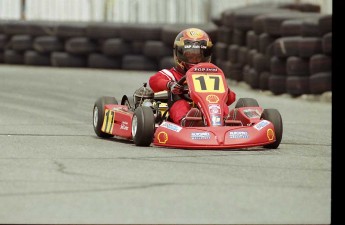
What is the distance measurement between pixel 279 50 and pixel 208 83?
650 centimetres

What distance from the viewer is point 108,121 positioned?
1096cm

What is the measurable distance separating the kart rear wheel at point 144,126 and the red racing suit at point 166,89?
428 millimetres

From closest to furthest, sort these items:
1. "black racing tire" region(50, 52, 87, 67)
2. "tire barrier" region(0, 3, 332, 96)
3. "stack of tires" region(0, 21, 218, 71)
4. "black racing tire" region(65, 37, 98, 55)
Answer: "tire barrier" region(0, 3, 332, 96) → "stack of tires" region(0, 21, 218, 71) → "black racing tire" region(65, 37, 98, 55) → "black racing tire" region(50, 52, 87, 67)

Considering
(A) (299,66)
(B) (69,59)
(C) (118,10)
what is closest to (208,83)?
(A) (299,66)

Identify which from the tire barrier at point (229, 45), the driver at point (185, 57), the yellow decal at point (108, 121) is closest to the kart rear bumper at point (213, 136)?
the driver at point (185, 57)

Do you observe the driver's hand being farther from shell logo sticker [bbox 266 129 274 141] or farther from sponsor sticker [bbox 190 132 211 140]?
shell logo sticker [bbox 266 129 274 141]

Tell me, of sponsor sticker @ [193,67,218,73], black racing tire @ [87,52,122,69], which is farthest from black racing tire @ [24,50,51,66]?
sponsor sticker @ [193,67,218,73]

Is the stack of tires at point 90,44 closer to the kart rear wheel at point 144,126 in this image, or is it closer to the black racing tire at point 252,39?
the black racing tire at point 252,39

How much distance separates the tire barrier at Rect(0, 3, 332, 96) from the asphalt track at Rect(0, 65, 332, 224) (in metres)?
3.22

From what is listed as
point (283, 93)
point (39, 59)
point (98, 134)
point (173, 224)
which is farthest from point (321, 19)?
point (173, 224)

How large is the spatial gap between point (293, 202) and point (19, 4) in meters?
19.0

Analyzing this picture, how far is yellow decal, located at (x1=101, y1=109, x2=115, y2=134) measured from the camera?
428 inches

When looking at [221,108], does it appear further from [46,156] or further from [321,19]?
[321,19]

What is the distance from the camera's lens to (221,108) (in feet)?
33.1
